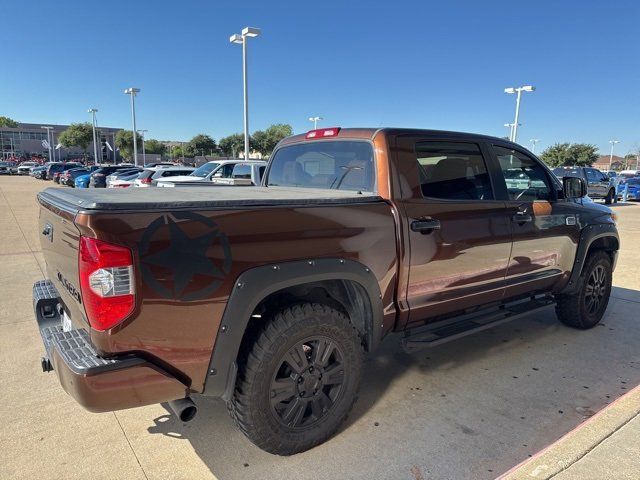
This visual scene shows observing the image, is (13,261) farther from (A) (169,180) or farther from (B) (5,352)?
(A) (169,180)

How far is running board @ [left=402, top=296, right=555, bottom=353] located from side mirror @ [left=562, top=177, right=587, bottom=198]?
1.01 metres

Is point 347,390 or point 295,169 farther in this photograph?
point 295,169

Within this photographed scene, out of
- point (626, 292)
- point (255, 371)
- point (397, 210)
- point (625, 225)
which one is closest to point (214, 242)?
point (255, 371)

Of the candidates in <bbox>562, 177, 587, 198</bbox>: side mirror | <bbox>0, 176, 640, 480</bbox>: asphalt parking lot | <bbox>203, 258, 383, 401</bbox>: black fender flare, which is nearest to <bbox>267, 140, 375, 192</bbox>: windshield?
<bbox>203, 258, 383, 401</bbox>: black fender flare

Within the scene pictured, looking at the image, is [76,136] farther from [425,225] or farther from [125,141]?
[425,225]

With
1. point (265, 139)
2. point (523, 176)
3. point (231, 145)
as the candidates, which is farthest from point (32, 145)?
point (523, 176)

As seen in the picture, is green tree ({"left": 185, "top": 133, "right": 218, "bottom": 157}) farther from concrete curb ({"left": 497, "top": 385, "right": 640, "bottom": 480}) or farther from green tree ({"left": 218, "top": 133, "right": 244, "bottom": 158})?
concrete curb ({"left": 497, "top": 385, "right": 640, "bottom": 480})

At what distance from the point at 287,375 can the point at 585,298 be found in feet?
11.9

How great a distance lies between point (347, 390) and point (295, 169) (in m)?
2.09

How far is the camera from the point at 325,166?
3.69 meters

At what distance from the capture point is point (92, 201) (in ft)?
6.68

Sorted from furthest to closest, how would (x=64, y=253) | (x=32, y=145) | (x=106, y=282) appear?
(x=32, y=145)
(x=64, y=253)
(x=106, y=282)

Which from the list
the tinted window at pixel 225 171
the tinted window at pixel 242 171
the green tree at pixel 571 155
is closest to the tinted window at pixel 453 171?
the tinted window at pixel 242 171

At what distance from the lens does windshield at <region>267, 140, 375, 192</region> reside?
323 centimetres
